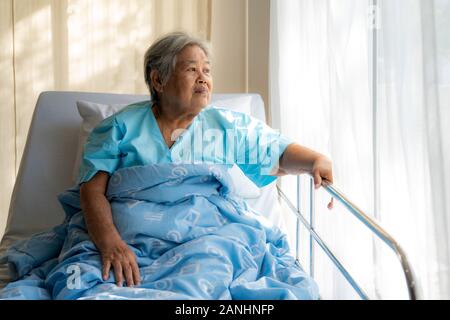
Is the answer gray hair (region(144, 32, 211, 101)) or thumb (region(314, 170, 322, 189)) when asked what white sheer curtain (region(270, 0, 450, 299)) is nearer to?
thumb (region(314, 170, 322, 189))

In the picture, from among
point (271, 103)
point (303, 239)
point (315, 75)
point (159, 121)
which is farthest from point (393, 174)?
point (271, 103)

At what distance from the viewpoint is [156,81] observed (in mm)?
2078

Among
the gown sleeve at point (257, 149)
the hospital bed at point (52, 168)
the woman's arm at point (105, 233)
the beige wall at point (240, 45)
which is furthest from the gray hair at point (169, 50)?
the beige wall at point (240, 45)

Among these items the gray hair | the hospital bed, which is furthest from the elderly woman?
the hospital bed

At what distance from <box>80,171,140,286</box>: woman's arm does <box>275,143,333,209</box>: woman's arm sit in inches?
22.1

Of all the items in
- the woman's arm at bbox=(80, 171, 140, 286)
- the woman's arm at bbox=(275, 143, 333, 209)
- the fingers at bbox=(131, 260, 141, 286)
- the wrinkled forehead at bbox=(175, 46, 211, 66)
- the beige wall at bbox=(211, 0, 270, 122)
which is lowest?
the fingers at bbox=(131, 260, 141, 286)

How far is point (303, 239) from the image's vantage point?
2.98 meters

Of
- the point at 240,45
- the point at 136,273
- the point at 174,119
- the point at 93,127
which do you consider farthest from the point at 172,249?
the point at 240,45

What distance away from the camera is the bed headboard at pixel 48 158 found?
94.2 inches

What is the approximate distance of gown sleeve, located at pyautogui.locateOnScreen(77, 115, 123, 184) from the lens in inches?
74.7

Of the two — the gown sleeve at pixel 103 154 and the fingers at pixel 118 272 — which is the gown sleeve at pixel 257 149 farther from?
the fingers at pixel 118 272

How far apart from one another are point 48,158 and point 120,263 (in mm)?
1009

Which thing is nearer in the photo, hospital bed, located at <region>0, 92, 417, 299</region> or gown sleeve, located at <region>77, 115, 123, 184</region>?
gown sleeve, located at <region>77, 115, 123, 184</region>
